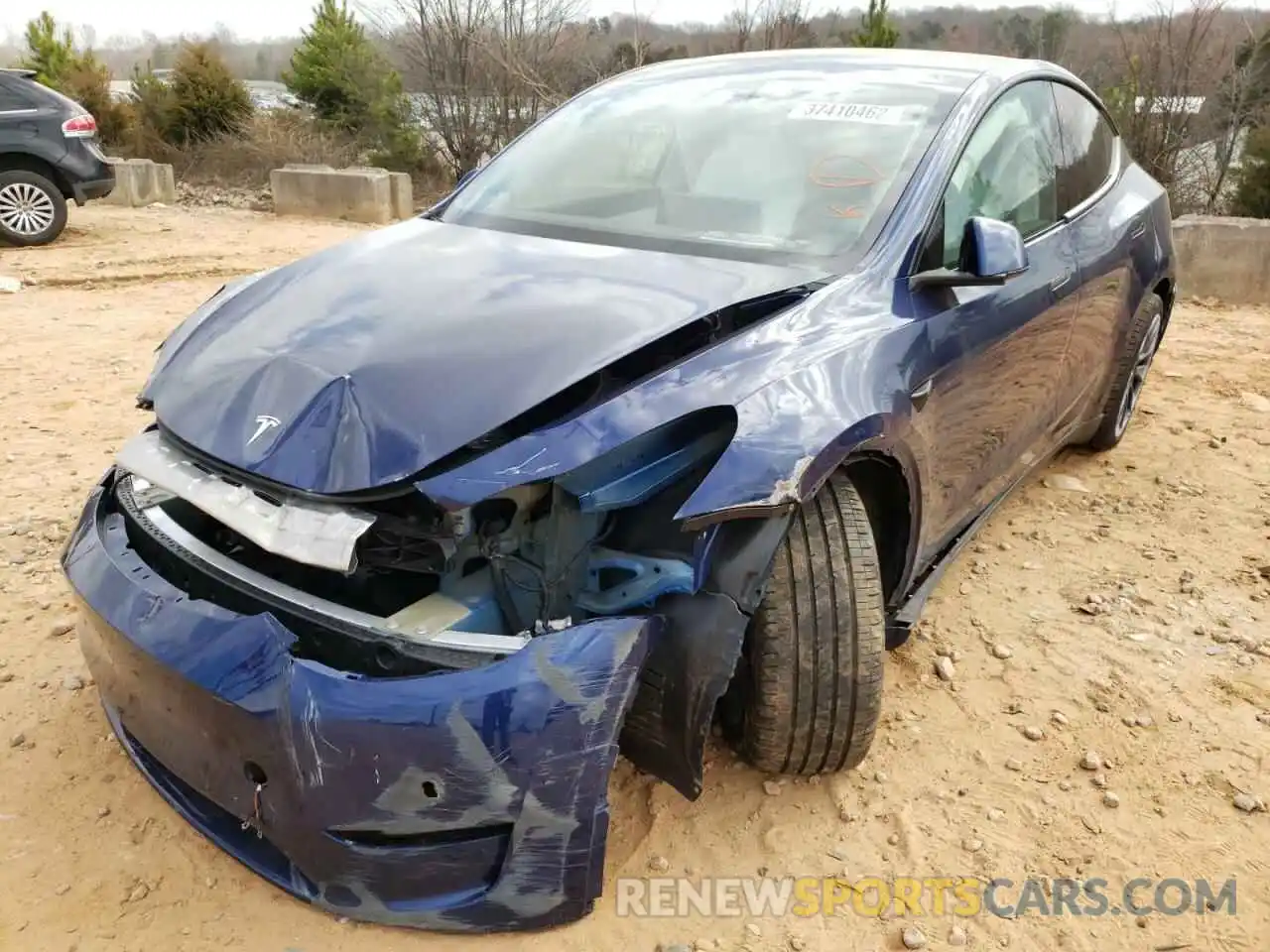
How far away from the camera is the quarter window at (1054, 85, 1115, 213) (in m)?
3.40

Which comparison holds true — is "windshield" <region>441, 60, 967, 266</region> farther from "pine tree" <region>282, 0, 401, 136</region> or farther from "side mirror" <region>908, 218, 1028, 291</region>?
"pine tree" <region>282, 0, 401, 136</region>

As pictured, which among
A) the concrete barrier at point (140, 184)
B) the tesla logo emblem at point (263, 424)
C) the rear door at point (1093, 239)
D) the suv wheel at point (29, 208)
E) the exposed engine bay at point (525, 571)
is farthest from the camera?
the concrete barrier at point (140, 184)

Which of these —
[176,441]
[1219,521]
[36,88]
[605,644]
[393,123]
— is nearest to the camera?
[605,644]

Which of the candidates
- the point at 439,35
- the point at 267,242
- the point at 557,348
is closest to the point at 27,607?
the point at 557,348

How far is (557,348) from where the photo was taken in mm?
2031

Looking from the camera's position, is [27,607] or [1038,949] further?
[27,607]

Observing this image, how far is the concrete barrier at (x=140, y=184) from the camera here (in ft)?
39.7

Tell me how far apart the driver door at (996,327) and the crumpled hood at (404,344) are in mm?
443

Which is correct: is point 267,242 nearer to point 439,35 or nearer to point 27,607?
point 439,35

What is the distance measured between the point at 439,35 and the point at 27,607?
12.0 m

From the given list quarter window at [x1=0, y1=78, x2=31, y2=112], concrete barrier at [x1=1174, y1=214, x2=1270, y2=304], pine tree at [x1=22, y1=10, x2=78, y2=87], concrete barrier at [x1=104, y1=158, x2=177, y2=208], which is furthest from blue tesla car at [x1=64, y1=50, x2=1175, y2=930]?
pine tree at [x1=22, y1=10, x2=78, y2=87]

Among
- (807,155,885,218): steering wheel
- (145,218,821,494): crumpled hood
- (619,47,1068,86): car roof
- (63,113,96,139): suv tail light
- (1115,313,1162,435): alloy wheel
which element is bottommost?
(1115,313,1162,435): alloy wheel

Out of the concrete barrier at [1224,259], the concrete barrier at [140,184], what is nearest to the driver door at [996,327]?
the concrete barrier at [1224,259]

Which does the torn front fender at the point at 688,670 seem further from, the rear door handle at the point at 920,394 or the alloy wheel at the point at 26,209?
the alloy wheel at the point at 26,209
